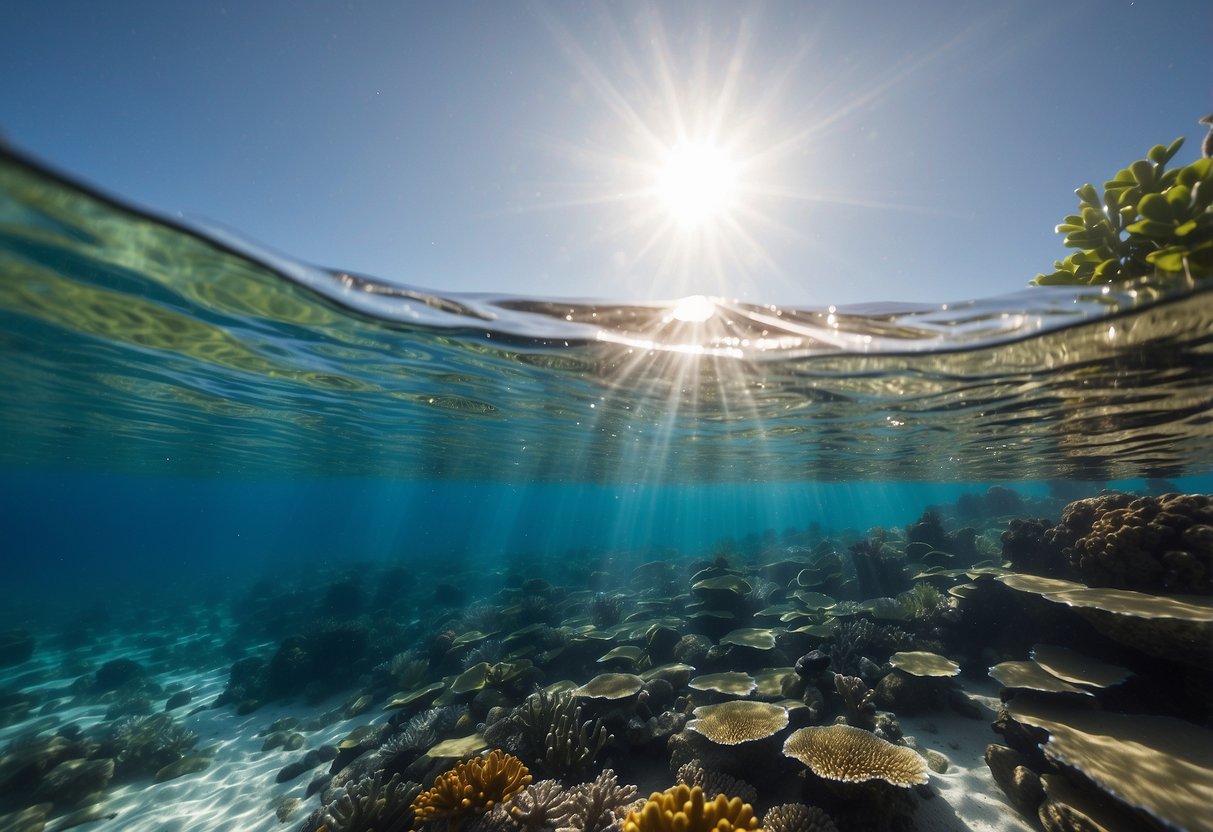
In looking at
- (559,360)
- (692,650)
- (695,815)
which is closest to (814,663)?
(692,650)

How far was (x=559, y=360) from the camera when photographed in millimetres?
10445

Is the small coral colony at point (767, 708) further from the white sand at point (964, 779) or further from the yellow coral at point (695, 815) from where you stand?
the white sand at point (964, 779)

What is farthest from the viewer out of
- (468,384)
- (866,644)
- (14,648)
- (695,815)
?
(14,648)

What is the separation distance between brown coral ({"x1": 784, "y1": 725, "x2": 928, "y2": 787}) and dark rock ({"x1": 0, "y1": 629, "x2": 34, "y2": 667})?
116 ft

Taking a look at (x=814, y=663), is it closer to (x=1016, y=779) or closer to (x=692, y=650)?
(x=1016, y=779)

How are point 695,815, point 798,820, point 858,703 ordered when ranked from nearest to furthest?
point 695,815 → point 798,820 → point 858,703

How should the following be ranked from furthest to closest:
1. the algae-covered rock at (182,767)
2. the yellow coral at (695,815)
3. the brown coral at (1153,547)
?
1. the algae-covered rock at (182,767)
2. the brown coral at (1153,547)
3. the yellow coral at (695,815)

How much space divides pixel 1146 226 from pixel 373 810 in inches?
446

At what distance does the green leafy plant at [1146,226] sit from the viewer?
4633 millimetres

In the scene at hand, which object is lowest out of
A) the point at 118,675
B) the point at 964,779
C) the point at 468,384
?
the point at 118,675

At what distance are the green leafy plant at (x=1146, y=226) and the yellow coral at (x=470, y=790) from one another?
9.22 metres

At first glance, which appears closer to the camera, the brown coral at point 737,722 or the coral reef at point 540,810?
the coral reef at point 540,810

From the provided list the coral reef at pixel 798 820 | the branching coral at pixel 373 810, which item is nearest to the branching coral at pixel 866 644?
the coral reef at pixel 798 820

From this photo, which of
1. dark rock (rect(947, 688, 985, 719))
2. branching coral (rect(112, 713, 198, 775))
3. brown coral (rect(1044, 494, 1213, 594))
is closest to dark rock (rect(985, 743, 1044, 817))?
dark rock (rect(947, 688, 985, 719))
